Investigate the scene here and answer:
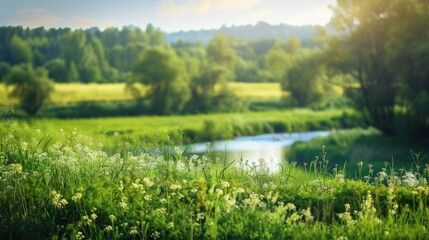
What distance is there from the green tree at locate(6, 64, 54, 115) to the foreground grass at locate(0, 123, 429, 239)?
5915 centimetres

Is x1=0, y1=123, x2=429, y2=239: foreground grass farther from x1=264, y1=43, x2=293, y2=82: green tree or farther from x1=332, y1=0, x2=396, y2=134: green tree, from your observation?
x1=264, y1=43, x2=293, y2=82: green tree

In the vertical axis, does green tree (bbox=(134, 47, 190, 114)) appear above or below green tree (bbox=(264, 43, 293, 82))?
below

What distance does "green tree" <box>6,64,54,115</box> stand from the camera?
66375 millimetres

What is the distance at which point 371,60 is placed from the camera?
140 ft

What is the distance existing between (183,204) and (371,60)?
37.2 meters

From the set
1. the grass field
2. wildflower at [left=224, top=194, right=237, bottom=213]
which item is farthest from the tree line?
wildflower at [left=224, top=194, right=237, bottom=213]

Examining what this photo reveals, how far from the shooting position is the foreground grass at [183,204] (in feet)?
22.9

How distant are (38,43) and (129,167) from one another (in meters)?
85.3

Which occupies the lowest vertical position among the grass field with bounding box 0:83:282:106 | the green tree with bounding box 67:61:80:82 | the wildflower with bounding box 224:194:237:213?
the grass field with bounding box 0:83:282:106

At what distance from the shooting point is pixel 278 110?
276 feet

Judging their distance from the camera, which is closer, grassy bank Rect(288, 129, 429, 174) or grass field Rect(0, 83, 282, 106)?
grassy bank Rect(288, 129, 429, 174)

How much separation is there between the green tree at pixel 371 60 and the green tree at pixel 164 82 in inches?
1252

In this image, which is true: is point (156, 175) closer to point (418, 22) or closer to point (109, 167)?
point (109, 167)

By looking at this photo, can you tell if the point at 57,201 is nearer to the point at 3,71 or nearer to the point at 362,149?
the point at 362,149
